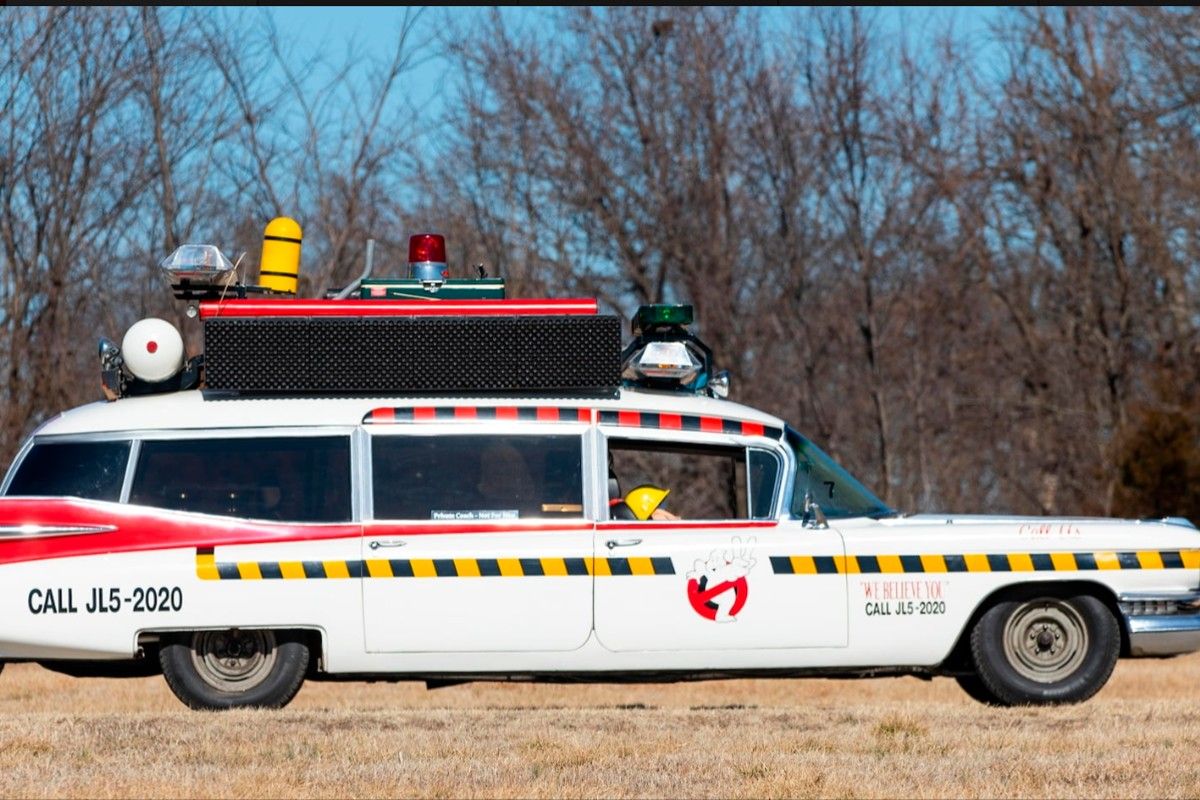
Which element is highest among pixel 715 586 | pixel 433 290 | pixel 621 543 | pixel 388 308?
pixel 433 290

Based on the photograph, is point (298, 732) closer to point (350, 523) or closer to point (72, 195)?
point (350, 523)

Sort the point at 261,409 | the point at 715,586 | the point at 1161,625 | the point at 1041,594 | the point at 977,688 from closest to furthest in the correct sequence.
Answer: the point at 715,586, the point at 261,409, the point at 1161,625, the point at 1041,594, the point at 977,688

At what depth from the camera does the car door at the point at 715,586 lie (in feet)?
31.2

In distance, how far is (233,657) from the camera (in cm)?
974

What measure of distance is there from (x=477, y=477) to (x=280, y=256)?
1973 mm

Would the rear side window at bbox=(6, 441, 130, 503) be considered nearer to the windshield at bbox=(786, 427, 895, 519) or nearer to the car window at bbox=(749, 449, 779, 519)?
the car window at bbox=(749, 449, 779, 519)

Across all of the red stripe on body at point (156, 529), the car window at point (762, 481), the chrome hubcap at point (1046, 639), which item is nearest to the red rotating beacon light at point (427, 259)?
the red stripe on body at point (156, 529)

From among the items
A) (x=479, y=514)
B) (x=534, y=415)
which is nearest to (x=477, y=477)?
(x=479, y=514)

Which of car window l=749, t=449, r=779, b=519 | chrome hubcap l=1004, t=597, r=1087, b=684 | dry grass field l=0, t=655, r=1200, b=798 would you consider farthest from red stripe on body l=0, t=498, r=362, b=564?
chrome hubcap l=1004, t=597, r=1087, b=684

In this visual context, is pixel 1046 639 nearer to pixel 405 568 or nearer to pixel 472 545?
pixel 472 545

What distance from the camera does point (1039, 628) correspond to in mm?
9906

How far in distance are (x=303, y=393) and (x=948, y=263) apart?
68.4 ft

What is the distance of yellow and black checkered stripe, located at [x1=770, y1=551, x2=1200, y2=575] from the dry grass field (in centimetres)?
72

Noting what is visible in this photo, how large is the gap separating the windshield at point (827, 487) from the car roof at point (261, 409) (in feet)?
1.37
